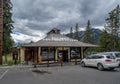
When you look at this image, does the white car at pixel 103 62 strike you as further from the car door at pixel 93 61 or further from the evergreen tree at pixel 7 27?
the evergreen tree at pixel 7 27

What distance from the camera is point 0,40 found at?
29359 mm

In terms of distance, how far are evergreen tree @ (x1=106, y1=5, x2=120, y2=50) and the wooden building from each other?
20.7 meters

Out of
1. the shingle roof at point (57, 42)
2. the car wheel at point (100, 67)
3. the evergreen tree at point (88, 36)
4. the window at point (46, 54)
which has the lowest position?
the car wheel at point (100, 67)

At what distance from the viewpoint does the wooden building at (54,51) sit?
30188 mm

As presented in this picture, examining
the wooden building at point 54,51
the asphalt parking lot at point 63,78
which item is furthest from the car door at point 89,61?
the wooden building at point 54,51

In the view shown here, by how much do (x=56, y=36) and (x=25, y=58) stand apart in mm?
6237

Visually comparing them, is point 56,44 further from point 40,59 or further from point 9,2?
point 9,2

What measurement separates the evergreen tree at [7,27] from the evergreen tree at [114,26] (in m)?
26.9

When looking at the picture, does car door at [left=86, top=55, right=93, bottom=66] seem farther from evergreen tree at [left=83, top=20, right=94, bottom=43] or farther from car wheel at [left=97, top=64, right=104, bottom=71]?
evergreen tree at [left=83, top=20, right=94, bottom=43]

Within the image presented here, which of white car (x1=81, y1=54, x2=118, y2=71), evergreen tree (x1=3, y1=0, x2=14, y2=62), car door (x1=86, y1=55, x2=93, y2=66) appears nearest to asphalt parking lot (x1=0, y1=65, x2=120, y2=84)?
white car (x1=81, y1=54, x2=118, y2=71)

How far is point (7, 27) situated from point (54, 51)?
33.2 ft

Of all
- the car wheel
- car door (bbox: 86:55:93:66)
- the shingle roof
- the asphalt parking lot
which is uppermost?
the shingle roof

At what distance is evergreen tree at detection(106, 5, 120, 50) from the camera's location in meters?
51.7

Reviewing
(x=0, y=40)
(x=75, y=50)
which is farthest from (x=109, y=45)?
(x=0, y=40)
